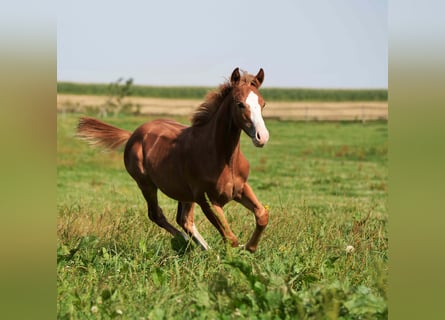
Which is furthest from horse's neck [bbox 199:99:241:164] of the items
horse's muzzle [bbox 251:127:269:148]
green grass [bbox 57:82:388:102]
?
green grass [bbox 57:82:388:102]

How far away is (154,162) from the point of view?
6832 millimetres

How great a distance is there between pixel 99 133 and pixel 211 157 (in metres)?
2.33

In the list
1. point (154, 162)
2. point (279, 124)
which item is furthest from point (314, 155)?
point (154, 162)

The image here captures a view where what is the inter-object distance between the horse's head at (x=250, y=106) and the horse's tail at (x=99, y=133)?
2377 millimetres

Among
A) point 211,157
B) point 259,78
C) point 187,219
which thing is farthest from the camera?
point 187,219

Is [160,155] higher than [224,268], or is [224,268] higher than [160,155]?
[160,155]

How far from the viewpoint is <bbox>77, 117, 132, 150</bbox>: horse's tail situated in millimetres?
7823

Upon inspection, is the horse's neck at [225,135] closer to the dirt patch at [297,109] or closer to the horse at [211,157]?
the horse at [211,157]

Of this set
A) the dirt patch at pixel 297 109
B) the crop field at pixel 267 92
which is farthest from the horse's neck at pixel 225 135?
the crop field at pixel 267 92

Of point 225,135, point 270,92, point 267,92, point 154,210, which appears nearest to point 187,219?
point 154,210

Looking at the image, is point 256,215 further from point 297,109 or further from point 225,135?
point 297,109

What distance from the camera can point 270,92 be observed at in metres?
44.1
